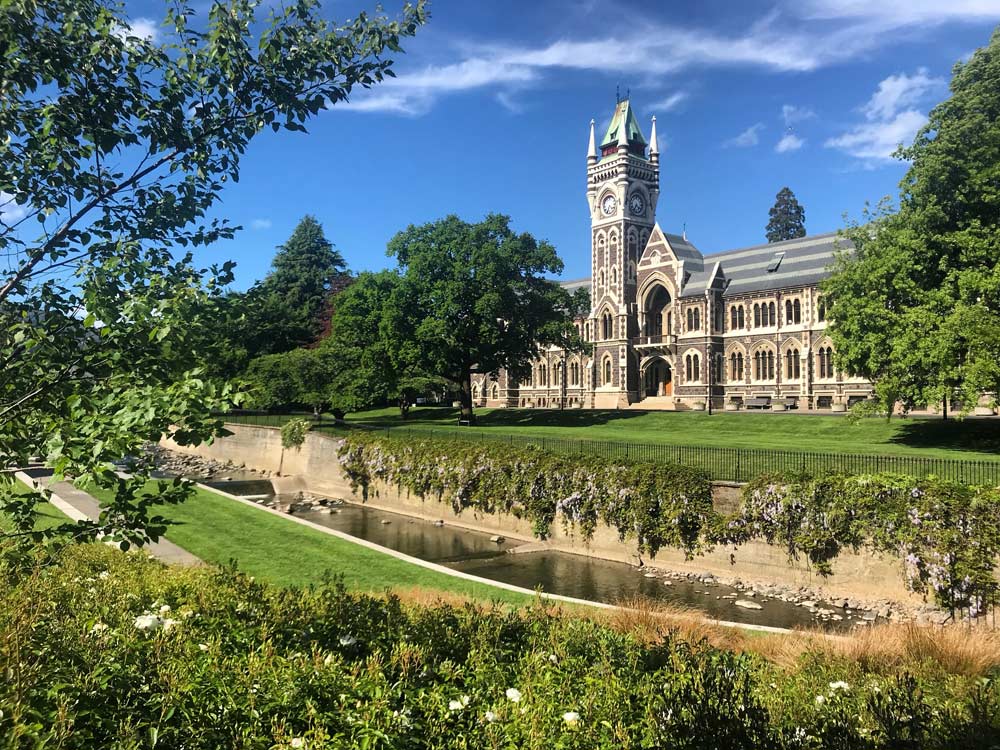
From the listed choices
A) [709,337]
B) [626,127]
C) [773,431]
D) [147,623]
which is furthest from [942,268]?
[626,127]

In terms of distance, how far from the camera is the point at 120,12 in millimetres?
5414

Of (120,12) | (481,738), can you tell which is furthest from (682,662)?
(120,12)

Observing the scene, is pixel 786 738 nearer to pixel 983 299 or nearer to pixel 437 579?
pixel 437 579

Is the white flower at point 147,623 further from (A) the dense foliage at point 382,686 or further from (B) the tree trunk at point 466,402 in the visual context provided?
(B) the tree trunk at point 466,402

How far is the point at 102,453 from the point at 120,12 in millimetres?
3555

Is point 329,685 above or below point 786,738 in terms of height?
above

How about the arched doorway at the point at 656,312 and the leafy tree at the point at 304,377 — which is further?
the arched doorway at the point at 656,312

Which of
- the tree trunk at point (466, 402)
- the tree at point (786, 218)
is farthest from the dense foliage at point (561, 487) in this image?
the tree at point (786, 218)

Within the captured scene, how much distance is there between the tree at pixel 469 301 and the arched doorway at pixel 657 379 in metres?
22.1

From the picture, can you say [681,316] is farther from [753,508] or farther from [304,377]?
[753,508]

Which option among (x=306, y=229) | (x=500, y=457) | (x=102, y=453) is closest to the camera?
(x=102, y=453)

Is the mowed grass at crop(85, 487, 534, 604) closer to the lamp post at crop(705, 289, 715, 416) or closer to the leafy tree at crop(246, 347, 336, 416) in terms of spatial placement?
the leafy tree at crop(246, 347, 336, 416)

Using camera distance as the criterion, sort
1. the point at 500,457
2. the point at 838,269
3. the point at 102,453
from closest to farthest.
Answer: the point at 102,453, the point at 500,457, the point at 838,269

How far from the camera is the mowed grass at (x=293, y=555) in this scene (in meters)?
14.4
